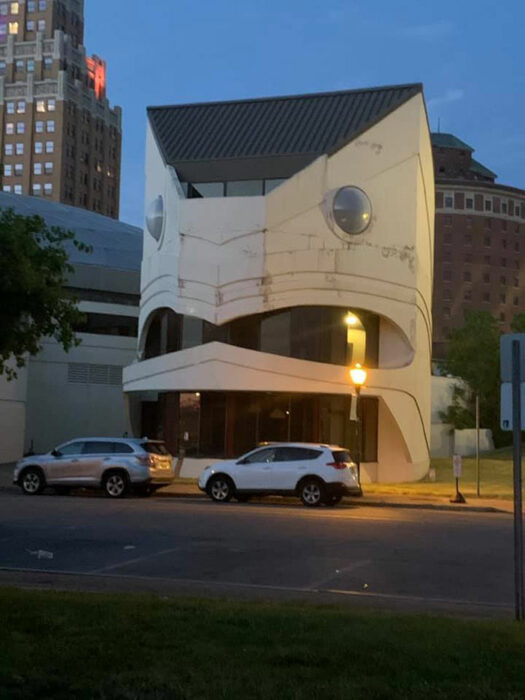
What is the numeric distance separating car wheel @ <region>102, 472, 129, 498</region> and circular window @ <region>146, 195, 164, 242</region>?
42.3ft

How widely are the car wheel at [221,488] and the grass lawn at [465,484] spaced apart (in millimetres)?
6445

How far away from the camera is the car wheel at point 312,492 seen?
24750 millimetres

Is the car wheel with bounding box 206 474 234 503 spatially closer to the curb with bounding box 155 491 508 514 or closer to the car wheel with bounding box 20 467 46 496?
the curb with bounding box 155 491 508 514

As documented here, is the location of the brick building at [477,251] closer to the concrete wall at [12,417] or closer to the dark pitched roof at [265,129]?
the concrete wall at [12,417]

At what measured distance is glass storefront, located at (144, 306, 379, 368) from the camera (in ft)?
112

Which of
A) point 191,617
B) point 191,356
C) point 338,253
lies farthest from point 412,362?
point 191,617

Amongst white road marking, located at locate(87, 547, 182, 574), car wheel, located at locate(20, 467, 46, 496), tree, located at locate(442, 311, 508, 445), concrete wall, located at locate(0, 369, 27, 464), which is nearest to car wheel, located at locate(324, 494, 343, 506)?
car wheel, located at locate(20, 467, 46, 496)

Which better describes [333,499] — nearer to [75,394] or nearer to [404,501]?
[404,501]

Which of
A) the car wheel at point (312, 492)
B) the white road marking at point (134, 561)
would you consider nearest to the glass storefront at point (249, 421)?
the car wheel at point (312, 492)

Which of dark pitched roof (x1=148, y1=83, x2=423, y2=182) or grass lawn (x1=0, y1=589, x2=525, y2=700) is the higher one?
dark pitched roof (x1=148, y1=83, x2=423, y2=182)

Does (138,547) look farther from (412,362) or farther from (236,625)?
(412,362)

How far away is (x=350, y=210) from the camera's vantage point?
112ft

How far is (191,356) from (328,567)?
21259 millimetres

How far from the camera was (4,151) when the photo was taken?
14375 cm
